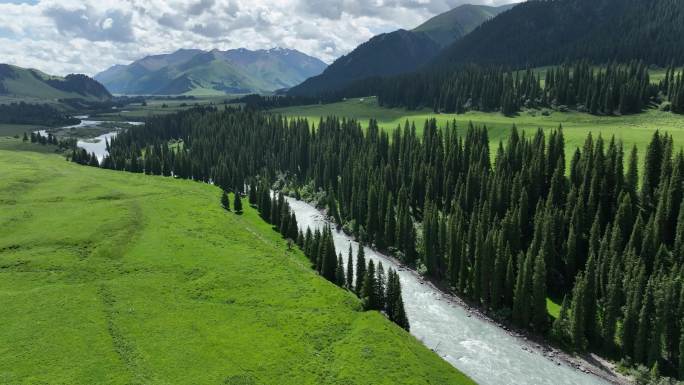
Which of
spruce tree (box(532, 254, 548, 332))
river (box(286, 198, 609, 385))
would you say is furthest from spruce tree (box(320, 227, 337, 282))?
spruce tree (box(532, 254, 548, 332))

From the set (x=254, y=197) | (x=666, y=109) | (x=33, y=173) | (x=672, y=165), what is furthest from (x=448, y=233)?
(x=666, y=109)

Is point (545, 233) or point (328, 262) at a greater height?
point (545, 233)

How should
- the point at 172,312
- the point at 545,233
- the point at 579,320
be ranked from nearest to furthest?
the point at 172,312 < the point at 579,320 < the point at 545,233

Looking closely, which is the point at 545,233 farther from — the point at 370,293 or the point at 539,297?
the point at 370,293

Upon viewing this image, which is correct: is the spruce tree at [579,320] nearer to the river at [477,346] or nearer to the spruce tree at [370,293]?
the river at [477,346]

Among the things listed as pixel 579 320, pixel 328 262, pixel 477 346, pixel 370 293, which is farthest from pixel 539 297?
Result: pixel 328 262

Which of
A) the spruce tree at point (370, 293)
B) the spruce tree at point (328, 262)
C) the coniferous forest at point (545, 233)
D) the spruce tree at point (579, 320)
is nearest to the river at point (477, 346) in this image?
the spruce tree at point (579, 320)

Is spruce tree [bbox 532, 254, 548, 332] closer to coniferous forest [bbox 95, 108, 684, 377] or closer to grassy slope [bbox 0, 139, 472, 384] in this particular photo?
coniferous forest [bbox 95, 108, 684, 377]
